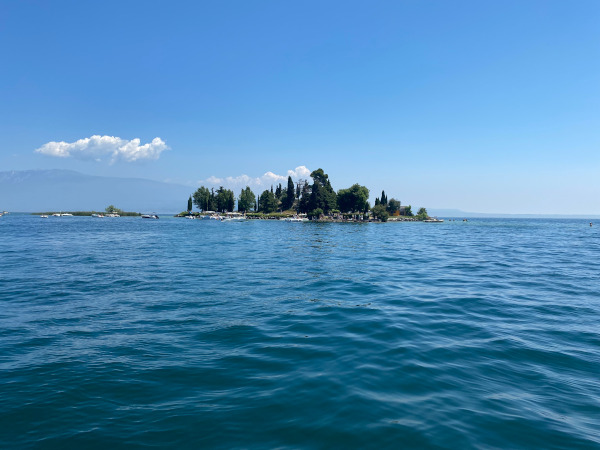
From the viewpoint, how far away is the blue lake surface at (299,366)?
579cm

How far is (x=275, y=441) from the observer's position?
547 cm

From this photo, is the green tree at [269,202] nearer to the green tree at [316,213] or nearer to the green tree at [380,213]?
the green tree at [316,213]

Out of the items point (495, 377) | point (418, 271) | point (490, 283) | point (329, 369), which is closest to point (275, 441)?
point (329, 369)

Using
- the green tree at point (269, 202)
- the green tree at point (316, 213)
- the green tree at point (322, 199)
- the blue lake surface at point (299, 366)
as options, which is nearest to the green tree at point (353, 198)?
the green tree at point (322, 199)

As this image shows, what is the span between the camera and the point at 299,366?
8.38m

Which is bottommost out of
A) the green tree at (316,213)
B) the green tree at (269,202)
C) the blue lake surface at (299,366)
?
the blue lake surface at (299,366)

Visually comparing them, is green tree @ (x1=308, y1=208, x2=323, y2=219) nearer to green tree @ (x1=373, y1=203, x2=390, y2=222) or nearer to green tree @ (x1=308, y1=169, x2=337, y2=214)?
green tree @ (x1=308, y1=169, x2=337, y2=214)

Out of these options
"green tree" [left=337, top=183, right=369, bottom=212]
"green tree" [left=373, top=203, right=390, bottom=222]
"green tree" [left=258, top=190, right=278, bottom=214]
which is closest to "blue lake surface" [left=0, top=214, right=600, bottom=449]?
"green tree" [left=337, top=183, right=369, bottom=212]

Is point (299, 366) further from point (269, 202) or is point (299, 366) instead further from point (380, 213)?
point (269, 202)

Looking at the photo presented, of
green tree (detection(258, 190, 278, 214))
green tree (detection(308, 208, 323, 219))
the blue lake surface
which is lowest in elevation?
the blue lake surface

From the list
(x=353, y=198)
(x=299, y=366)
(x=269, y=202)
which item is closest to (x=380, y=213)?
(x=353, y=198)

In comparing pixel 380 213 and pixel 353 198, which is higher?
pixel 353 198

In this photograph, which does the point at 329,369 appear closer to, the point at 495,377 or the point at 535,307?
the point at 495,377

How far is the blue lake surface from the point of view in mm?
5785
